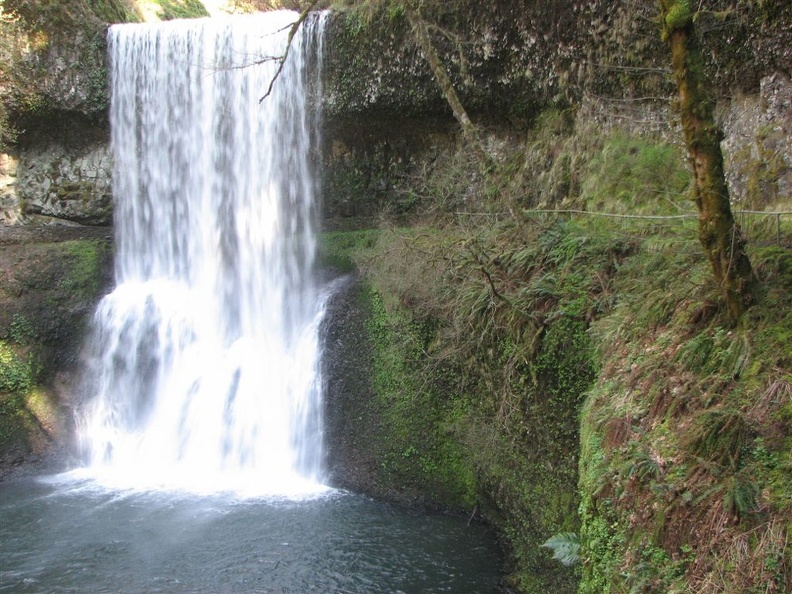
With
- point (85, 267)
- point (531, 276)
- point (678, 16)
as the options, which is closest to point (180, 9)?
point (85, 267)

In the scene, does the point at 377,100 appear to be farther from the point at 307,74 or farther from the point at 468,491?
the point at 468,491

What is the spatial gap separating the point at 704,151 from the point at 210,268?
35.4 feet

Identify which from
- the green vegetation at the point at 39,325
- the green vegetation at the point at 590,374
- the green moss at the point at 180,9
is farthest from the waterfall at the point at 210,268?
the green moss at the point at 180,9

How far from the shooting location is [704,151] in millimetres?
4664

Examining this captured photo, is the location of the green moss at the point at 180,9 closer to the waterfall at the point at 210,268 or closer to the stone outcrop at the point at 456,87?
the stone outcrop at the point at 456,87

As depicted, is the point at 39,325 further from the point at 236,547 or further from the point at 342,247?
the point at 236,547

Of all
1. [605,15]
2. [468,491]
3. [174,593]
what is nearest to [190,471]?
[174,593]

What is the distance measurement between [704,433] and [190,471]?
8.43m

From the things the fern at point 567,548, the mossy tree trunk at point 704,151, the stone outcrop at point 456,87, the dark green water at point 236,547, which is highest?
the stone outcrop at point 456,87

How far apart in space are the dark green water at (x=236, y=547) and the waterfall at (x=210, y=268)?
109cm

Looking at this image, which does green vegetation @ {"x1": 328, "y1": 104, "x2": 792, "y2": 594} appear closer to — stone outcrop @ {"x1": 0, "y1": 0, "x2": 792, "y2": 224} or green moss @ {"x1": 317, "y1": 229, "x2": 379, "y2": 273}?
green moss @ {"x1": 317, "y1": 229, "x2": 379, "y2": 273}

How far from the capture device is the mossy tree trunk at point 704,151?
4.63 meters

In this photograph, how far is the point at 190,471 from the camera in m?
10.5

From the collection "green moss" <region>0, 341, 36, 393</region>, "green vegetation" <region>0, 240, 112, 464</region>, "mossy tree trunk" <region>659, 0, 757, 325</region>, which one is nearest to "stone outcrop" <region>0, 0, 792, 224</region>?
"green vegetation" <region>0, 240, 112, 464</region>
